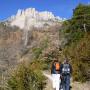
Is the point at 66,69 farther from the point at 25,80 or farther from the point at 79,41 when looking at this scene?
the point at 79,41

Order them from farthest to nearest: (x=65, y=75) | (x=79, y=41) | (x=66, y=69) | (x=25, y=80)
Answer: (x=79, y=41) → (x=25, y=80) → (x=65, y=75) → (x=66, y=69)

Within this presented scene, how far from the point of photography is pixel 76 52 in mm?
33969

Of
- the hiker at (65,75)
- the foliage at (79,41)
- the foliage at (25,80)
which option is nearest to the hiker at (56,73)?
the hiker at (65,75)

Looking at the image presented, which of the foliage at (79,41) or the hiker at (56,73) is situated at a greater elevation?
the foliage at (79,41)

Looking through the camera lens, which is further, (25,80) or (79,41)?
(79,41)

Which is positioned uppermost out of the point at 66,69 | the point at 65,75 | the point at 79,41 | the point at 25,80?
the point at 79,41

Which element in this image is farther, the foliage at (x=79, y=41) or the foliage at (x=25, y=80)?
the foliage at (x=79, y=41)

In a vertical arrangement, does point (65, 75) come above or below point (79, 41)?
below

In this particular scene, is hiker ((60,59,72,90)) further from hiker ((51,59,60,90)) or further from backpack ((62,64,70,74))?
hiker ((51,59,60,90))

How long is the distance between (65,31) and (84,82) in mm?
18594

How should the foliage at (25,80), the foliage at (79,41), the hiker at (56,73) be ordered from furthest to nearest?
the foliage at (79,41) → the foliage at (25,80) → the hiker at (56,73)

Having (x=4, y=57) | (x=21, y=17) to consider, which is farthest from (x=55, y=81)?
(x=21, y=17)

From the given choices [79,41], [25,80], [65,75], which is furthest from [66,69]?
[79,41]

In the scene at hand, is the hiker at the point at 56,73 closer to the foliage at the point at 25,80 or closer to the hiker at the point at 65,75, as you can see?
the hiker at the point at 65,75
